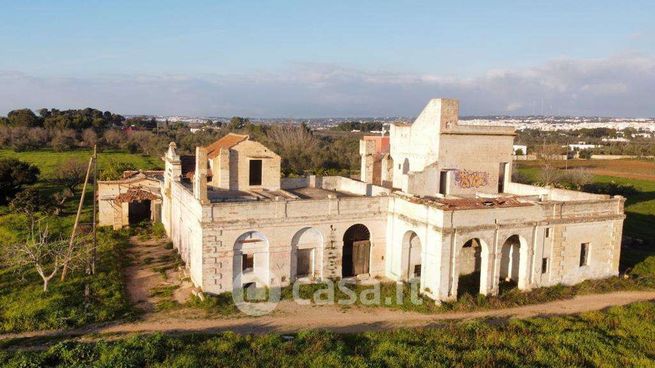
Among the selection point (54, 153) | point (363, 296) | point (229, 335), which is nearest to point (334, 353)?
point (229, 335)

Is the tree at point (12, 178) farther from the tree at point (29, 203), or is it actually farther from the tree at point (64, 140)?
the tree at point (64, 140)

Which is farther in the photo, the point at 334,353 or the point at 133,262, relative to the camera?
the point at 133,262

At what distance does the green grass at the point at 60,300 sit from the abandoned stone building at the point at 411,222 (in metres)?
3.31

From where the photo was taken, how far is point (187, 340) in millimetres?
16859

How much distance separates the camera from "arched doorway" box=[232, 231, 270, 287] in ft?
72.0

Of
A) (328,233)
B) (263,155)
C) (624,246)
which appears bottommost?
(624,246)

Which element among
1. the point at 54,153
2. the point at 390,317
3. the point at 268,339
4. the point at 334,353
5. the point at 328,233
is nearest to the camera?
the point at 334,353

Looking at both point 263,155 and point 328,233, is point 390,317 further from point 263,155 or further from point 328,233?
point 263,155

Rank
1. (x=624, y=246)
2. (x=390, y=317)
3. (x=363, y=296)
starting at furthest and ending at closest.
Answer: (x=624, y=246), (x=363, y=296), (x=390, y=317)

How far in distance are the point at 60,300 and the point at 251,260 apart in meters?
7.16

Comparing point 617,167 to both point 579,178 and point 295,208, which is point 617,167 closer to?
point 579,178

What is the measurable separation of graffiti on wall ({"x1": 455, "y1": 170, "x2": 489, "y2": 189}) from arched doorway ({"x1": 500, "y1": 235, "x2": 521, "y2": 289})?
3894 mm

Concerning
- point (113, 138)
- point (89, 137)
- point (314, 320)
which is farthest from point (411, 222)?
point (113, 138)

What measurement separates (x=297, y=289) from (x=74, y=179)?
1319 inches
